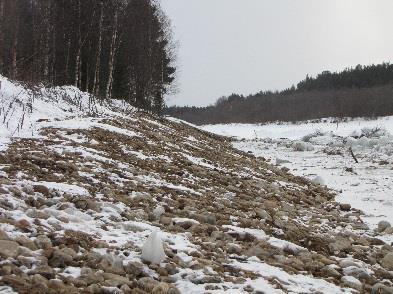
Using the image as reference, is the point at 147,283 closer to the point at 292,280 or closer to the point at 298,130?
the point at 292,280

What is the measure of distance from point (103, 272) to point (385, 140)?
18983 mm

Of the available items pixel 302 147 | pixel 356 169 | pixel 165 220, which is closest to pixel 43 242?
pixel 165 220

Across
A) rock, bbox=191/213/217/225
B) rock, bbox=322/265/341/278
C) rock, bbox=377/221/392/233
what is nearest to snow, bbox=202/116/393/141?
rock, bbox=377/221/392/233

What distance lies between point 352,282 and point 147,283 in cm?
187

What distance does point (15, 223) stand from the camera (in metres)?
3.67

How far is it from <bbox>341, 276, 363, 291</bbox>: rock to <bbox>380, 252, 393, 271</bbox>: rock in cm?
72

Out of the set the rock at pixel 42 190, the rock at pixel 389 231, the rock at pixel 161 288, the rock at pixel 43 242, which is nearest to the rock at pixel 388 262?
the rock at pixel 389 231

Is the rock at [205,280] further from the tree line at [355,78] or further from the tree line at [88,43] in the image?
the tree line at [355,78]

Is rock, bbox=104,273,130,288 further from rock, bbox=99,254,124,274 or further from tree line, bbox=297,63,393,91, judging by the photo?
tree line, bbox=297,63,393,91

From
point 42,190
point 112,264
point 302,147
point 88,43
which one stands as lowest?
point 112,264

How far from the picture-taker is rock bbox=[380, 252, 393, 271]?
4.62 meters

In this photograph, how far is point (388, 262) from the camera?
470 cm

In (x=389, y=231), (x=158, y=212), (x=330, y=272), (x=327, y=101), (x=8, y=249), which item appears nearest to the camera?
(x=8, y=249)

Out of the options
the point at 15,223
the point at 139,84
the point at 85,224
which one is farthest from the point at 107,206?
the point at 139,84
